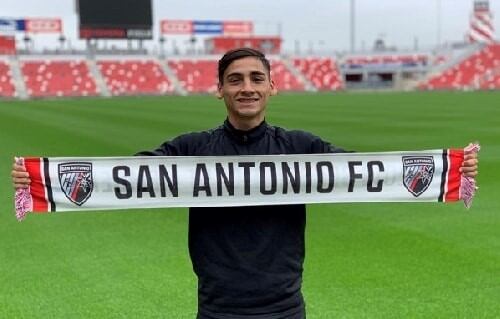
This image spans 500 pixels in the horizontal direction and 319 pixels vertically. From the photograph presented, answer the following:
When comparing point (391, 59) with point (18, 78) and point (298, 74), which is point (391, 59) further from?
point (18, 78)

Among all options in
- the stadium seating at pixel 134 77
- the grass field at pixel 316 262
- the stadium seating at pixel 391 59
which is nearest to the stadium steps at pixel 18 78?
the stadium seating at pixel 134 77

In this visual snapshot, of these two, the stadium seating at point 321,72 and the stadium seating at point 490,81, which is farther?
the stadium seating at point 321,72

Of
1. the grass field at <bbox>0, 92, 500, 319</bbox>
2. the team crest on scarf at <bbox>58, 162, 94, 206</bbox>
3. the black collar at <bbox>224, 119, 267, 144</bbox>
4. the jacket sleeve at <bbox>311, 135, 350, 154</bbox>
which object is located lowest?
the grass field at <bbox>0, 92, 500, 319</bbox>

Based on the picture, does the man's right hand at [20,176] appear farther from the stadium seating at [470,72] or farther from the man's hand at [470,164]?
the stadium seating at [470,72]

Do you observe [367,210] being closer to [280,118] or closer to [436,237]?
[436,237]

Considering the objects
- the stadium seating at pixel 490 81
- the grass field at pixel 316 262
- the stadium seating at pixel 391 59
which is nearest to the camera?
the grass field at pixel 316 262

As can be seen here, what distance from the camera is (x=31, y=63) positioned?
6775 centimetres

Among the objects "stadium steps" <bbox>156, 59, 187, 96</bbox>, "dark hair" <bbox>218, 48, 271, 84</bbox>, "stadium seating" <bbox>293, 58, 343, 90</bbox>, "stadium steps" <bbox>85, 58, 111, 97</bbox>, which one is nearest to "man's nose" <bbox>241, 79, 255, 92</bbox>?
"dark hair" <bbox>218, 48, 271, 84</bbox>

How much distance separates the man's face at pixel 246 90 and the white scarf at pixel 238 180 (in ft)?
1.04

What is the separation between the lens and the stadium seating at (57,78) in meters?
62.9

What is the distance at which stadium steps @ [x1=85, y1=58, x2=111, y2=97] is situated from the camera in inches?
2545

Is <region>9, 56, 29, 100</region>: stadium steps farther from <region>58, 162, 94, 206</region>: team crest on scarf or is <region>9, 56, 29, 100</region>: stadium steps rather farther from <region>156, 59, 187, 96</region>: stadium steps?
<region>58, 162, 94, 206</region>: team crest on scarf

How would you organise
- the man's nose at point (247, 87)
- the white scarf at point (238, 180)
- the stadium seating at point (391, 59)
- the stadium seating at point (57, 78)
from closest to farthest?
the man's nose at point (247, 87) < the white scarf at point (238, 180) < the stadium seating at point (57, 78) < the stadium seating at point (391, 59)

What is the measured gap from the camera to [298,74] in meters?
76.3
